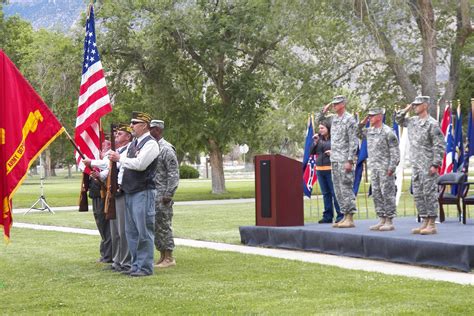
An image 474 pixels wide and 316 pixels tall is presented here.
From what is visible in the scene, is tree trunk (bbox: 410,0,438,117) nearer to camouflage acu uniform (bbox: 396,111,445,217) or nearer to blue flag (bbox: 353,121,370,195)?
blue flag (bbox: 353,121,370,195)

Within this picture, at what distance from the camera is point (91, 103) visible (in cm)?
1237

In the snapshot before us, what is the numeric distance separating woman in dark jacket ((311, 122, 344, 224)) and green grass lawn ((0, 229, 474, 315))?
125 inches

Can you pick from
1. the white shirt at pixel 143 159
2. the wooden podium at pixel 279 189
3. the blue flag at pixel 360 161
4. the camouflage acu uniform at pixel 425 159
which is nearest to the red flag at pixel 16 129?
the white shirt at pixel 143 159

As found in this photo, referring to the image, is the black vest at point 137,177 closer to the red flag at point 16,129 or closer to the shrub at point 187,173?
the red flag at point 16,129

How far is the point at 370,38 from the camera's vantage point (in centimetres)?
3297

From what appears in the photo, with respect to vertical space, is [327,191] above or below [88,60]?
below

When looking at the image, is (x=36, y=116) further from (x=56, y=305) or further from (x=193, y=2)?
(x=193, y=2)

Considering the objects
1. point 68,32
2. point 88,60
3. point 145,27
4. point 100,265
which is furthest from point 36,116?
point 68,32

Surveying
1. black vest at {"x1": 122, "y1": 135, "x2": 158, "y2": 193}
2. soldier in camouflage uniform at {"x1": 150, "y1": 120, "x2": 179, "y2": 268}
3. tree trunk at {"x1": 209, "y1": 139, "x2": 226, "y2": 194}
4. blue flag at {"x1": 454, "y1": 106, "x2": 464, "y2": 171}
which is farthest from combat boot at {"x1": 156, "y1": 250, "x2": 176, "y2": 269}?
tree trunk at {"x1": 209, "y1": 139, "x2": 226, "y2": 194}

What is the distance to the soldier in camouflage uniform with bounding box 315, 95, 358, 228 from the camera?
564 inches

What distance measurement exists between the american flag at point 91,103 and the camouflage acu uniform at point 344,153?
3861 mm

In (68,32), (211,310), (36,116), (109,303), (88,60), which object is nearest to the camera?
(211,310)

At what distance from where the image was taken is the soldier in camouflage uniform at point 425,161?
43.2ft

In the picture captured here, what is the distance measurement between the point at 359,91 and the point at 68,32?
12.7m
